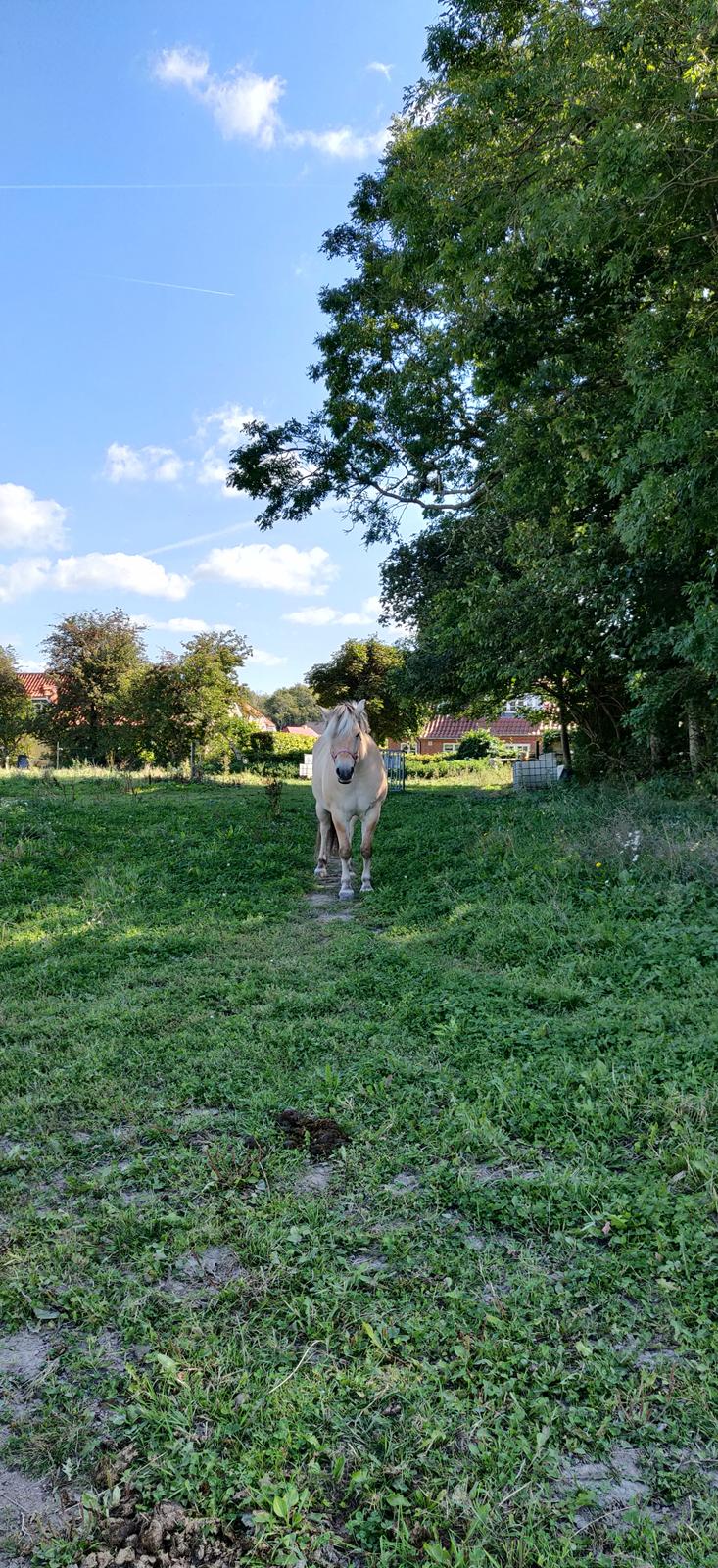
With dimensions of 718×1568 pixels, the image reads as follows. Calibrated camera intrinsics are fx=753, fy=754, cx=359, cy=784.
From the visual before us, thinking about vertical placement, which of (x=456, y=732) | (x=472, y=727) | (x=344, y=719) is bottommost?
(x=344, y=719)

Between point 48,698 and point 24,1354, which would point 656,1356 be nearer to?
point 24,1354

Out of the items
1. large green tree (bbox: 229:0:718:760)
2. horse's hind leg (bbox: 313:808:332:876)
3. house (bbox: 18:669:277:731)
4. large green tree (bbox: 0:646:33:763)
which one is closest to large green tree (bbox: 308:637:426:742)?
house (bbox: 18:669:277:731)

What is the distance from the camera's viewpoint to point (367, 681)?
4394 cm

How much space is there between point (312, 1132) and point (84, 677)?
30824 millimetres

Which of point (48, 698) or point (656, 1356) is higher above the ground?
point (48, 698)

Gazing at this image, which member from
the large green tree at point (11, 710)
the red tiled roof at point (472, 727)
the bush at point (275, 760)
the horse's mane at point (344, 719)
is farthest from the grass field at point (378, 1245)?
the red tiled roof at point (472, 727)

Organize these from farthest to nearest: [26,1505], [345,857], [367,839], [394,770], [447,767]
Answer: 1. [447,767]
2. [394,770]
3. [367,839]
4. [345,857]
5. [26,1505]

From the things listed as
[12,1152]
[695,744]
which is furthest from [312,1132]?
[695,744]

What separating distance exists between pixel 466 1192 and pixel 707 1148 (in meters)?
1.03

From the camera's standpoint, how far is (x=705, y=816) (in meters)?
8.49

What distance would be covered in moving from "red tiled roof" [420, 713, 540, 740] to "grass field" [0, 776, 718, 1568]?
4915 cm

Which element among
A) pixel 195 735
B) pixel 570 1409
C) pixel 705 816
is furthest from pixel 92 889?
pixel 195 735

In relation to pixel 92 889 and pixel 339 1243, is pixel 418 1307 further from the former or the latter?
pixel 92 889

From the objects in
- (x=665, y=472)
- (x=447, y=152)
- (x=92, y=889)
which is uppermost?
(x=447, y=152)
